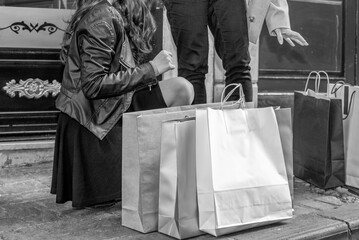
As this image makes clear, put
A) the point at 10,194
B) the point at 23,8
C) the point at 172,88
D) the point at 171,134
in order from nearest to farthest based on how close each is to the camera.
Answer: the point at 171,134 < the point at 172,88 < the point at 10,194 < the point at 23,8

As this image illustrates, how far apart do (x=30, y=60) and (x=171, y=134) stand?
7.18ft

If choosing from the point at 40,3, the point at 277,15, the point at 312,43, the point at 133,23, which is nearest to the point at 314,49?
the point at 312,43

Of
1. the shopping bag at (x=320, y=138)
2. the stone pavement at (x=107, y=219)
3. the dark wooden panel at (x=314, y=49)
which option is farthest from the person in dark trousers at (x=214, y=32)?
the dark wooden panel at (x=314, y=49)

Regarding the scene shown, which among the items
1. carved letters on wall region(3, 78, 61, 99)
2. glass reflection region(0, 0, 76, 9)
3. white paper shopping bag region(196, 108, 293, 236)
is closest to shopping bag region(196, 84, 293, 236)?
white paper shopping bag region(196, 108, 293, 236)

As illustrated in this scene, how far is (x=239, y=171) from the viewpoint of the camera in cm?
243

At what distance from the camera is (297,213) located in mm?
2975

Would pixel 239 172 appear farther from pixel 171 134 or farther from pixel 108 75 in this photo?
pixel 108 75

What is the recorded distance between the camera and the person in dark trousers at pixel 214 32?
328cm

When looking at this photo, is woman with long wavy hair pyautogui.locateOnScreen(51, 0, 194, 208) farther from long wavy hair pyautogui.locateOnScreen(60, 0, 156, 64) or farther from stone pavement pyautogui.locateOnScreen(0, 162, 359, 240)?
stone pavement pyautogui.locateOnScreen(0, 162, 359, 240)

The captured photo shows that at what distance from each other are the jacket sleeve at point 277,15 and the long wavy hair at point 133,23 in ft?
2.80

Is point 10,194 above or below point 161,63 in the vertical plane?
below

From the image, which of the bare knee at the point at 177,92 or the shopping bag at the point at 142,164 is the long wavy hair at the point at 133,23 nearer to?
the bare knee at the point at 177,92

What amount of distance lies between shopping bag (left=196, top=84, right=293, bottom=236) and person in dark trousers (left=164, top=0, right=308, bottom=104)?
0.86 meters

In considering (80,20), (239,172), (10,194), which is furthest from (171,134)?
(10,194)
